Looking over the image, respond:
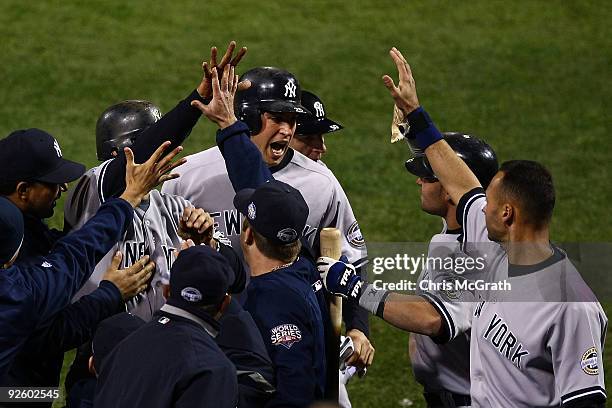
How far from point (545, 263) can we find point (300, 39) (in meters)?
7.94

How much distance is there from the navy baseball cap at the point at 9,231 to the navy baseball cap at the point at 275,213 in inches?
33.5

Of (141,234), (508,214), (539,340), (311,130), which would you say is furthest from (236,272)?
(311,130)

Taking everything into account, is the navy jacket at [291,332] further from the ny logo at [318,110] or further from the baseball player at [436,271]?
the ny logo at [318,110]

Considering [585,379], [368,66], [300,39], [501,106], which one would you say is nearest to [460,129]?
[501,106]

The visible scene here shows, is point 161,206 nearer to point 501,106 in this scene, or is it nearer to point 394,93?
point 394,93

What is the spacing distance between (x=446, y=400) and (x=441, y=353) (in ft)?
0.72

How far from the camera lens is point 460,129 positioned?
33.7 feet

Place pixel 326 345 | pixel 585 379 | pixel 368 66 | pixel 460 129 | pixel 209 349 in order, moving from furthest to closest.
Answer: pixel 368 66 → pixel 460 129 → pixel 326 345 → pixel 585 379 → pixel 209 349

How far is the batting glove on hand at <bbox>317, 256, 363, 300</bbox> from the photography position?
4375mm

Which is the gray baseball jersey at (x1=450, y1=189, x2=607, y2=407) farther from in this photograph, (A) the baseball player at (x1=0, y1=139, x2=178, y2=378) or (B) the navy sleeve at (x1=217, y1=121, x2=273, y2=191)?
(A) the baseball player at (x1=0, y1=139, x2=178, y2=378)

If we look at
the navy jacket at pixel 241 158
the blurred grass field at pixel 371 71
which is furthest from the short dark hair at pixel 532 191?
the blurred grass field at pixel 371 71

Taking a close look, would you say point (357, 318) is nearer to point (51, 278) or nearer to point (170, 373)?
point (51, 278)

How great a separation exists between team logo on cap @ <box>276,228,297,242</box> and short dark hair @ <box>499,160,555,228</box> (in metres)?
0.81

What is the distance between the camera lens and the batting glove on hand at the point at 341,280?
438 centimetres
